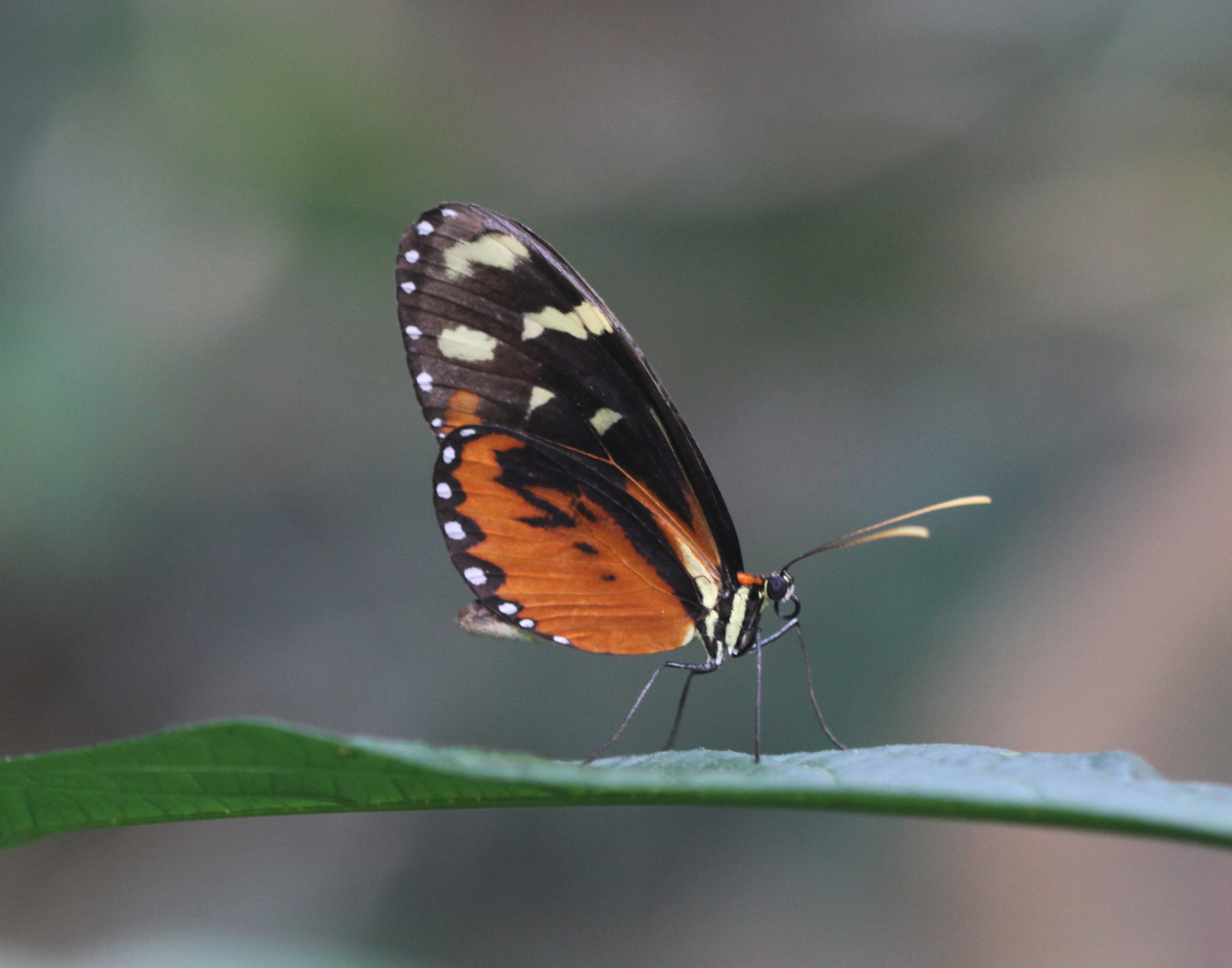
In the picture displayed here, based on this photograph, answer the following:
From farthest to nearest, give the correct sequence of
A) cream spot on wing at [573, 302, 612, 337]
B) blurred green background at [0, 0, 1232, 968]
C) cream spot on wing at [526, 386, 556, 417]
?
blurred green background at [0, 0, 1232, 968]
cream spot on wing at [526, 386, 556, 417]
cream spot on wing at [573, 302, 612, 337]

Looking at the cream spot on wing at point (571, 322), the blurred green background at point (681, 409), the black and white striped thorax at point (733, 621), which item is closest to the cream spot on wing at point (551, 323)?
the cream spot on wing at point (571, 322)

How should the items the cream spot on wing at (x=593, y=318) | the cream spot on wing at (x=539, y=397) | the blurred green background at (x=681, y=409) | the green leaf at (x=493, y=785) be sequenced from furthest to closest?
1. the blurred green background at (x=681, y=409)
2. the cream spot on wing at (x=539, y=397)
3. the cream spot on wing at (x=593, y=318)
4. the green leaf at (x=493, y=785)

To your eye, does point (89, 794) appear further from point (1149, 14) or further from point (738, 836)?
point (1149, 14)

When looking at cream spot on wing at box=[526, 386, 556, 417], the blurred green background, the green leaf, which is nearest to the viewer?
the green leaf

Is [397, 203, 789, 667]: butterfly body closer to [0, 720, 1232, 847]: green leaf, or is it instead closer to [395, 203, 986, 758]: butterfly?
[395, 203, 986, 758]: butterfly

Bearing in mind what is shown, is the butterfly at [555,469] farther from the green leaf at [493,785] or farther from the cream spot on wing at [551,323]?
the green leaf at [493,785]

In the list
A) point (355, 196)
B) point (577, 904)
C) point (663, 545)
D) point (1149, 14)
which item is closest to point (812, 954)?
point (577, 904)

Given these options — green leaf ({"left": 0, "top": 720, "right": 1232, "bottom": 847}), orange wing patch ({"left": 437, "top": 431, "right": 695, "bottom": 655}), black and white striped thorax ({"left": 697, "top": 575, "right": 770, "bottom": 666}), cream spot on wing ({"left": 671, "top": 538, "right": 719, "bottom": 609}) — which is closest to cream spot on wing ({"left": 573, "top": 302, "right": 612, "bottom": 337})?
orange wing patch ({"left": 437, "top": 431, "right": 695, "bottom": 655})
